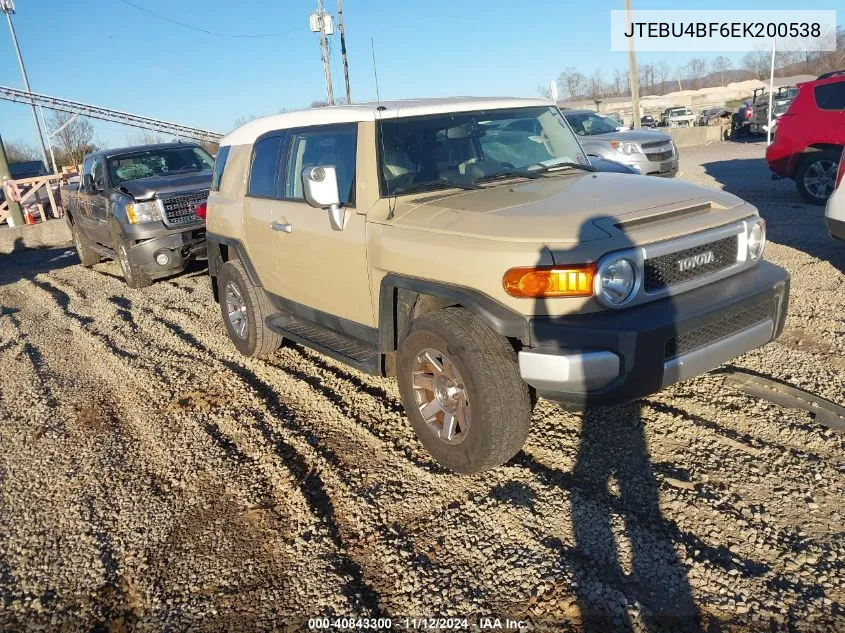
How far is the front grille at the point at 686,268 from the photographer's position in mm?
A: 3234

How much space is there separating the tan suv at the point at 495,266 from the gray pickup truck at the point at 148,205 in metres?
4.49

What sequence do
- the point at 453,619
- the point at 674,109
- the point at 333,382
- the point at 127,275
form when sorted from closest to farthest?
the point at 453,619 < the point at 333,382 < the point at 127,275 < the point at 674,109

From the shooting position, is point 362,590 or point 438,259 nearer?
point 362,590

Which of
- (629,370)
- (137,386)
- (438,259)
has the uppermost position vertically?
(438,259)

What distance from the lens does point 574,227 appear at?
3174mm

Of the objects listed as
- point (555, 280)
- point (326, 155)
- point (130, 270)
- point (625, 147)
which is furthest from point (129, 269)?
point (625, 147)

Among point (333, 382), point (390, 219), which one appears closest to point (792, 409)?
point (390, 219)

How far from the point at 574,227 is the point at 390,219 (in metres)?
1.12

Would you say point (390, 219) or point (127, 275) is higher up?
point (390, 219)

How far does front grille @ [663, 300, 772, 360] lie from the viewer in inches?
125

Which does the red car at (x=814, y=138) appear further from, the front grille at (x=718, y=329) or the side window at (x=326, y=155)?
the side window at (x=326, y=155)

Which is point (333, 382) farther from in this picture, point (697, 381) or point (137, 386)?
point (697, 381)

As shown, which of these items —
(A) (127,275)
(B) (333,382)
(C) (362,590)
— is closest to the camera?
(C) (362,590)

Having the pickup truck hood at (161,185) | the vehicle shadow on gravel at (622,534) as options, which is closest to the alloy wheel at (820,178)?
the vehicle shadow on gravel at (622,534)
